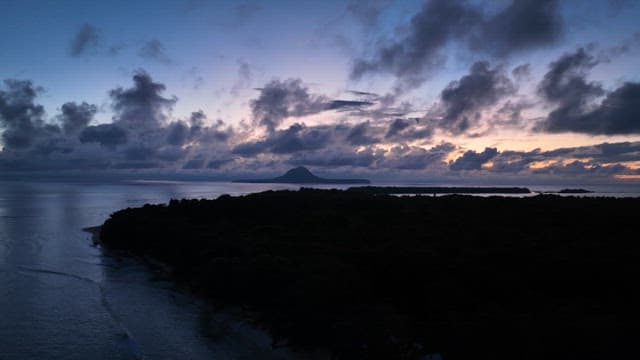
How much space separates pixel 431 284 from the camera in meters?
26.7

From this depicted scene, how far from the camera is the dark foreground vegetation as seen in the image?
19950 millimetres

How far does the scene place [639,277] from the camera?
26547 millimetres

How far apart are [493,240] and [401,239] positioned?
8.37 meters

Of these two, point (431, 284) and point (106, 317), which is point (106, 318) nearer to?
point (106, 317)

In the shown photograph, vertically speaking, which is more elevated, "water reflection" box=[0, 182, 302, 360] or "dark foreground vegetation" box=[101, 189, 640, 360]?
"dark foreground vegetation" box=[101, 189, 640, 360]

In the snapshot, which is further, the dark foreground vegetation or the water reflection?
the water reflection

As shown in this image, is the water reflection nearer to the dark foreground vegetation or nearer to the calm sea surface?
the calm sea surface

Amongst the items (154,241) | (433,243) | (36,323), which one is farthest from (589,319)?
(154,241)

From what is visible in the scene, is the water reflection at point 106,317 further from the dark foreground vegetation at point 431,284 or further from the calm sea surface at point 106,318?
the dark foreground vegetation at point 431,284

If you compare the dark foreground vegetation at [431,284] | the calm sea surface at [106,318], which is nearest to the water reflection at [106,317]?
the calm sea surface at [106,318]

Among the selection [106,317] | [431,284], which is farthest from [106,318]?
[431,284]

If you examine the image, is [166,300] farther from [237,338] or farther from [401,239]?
[401,239]

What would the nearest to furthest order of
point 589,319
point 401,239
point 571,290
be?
point 589,319 → point 571,290 → point 401,239

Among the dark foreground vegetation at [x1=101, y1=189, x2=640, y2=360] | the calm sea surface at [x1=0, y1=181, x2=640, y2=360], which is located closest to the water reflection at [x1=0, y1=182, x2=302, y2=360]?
the calm sea surface at [x1=0, y1=181, x2=640, y2=360]
